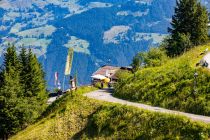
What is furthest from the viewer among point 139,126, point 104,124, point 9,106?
point 9,106

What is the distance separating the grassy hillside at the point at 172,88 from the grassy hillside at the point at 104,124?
3.08 meters

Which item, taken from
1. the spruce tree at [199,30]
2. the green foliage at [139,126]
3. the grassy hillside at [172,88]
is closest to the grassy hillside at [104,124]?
the green foliage at [139,126]

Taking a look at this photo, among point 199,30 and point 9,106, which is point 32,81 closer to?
point 9,106

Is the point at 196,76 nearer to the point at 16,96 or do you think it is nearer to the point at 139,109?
the point at 139,109

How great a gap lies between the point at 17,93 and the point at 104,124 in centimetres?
3279

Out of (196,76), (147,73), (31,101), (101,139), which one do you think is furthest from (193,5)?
(101,139)

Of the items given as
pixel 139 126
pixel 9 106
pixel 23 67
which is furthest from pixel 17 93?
pixel 139 126

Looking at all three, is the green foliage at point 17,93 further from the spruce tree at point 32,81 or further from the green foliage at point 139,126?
the green foliage at point 139,126

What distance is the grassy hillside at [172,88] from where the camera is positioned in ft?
111

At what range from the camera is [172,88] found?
120 feet


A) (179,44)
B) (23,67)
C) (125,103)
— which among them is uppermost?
(125,103)

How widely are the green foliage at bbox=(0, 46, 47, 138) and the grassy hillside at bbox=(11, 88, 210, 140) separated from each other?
15883mm

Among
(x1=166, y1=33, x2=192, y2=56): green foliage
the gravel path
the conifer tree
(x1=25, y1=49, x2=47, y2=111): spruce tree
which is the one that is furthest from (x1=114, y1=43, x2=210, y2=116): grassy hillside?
(x1=25, y1=49, x2=47, y2=111): spruce tree

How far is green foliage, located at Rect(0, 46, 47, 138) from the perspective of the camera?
190ft
